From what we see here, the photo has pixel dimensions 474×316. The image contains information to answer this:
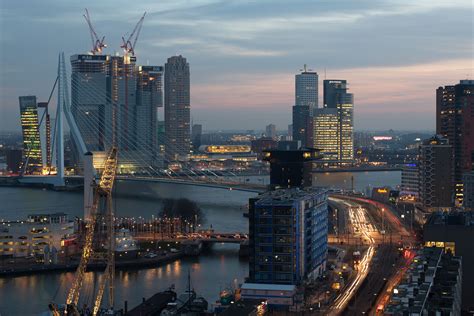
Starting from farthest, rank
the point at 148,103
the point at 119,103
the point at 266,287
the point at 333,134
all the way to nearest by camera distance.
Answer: the point at 333,134, the point at 148,103, the point at 119,103, the point at 266,287

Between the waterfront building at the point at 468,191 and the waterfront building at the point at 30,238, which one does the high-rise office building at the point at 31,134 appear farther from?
the waterfront building at the point at 30,238

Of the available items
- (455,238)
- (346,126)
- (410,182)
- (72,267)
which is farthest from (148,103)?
(455,238)

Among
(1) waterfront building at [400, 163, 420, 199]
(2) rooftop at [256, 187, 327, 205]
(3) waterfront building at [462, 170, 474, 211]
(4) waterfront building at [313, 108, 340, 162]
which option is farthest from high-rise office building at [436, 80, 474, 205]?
(4) waterfront building at [313, 108, 340, 162]

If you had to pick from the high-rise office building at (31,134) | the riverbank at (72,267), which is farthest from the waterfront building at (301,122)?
the riverbank at (72,267)

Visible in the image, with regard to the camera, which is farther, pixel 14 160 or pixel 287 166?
pixel 14 160

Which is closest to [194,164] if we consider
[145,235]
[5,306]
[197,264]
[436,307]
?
[145,235]

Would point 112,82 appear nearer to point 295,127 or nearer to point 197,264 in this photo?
point 295,127

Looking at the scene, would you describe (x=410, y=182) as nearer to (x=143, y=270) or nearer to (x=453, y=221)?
(x=143, y=270)
